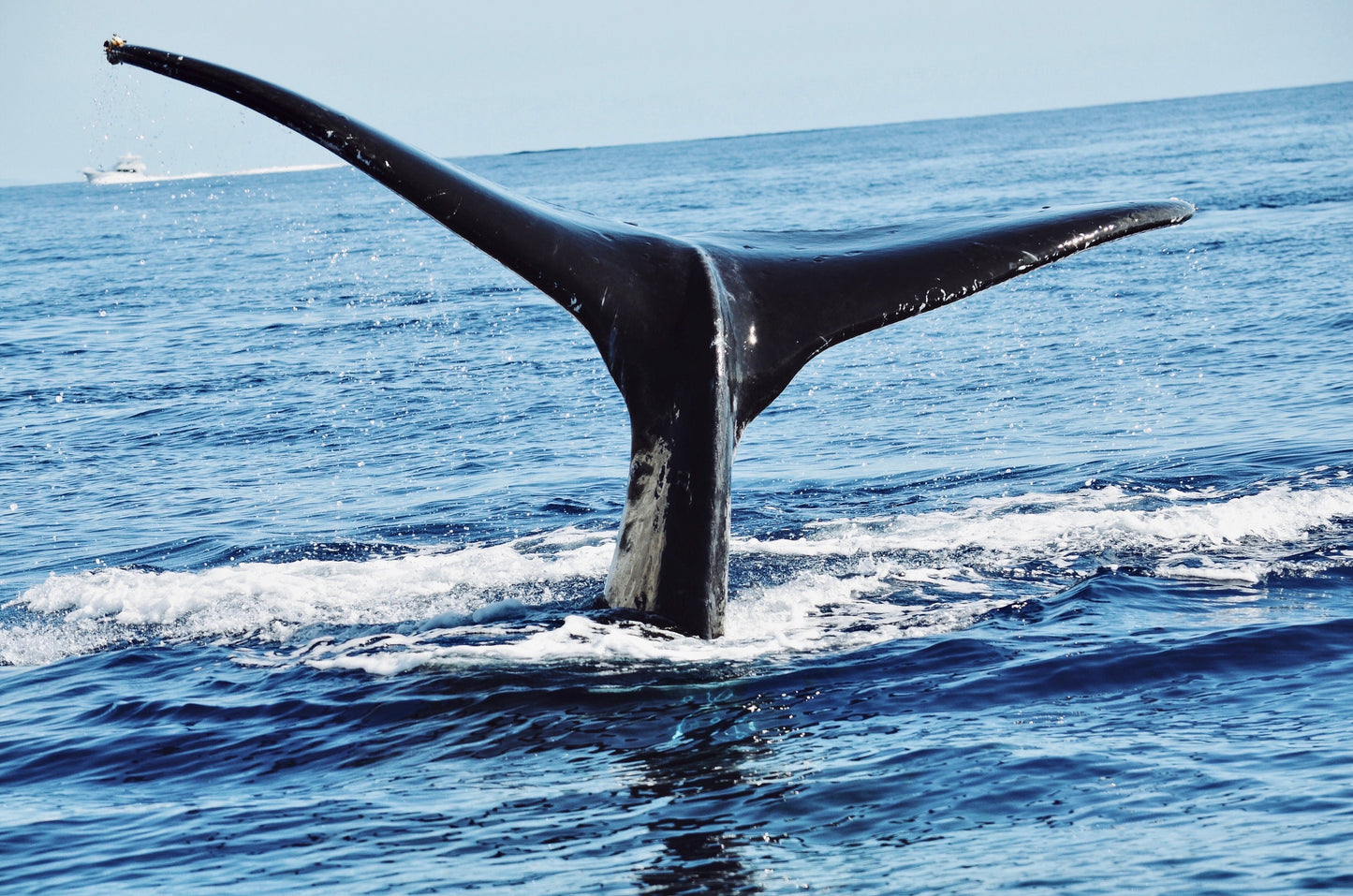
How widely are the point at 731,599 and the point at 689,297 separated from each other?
219 cm

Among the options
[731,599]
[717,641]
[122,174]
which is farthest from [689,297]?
[122,174]

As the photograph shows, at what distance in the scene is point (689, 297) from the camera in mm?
5980

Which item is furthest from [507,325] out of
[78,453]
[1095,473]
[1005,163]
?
[1005,163]

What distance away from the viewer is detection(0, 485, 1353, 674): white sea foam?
7.05 metres

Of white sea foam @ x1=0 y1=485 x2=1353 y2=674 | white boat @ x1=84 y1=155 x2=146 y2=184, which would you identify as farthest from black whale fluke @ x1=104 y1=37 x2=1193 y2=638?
white boat @ x1=84 y1=155 x2=146 y2=184

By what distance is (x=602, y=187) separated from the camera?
75625mm

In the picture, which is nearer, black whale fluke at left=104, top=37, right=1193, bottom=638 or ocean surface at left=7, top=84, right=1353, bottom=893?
ocean surface at left=7, top=84, right=1353, bottom=893

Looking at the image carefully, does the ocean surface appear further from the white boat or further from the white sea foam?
the white boat

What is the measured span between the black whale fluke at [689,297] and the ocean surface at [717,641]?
62 centimetres

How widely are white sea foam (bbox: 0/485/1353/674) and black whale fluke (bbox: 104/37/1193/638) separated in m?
0.60

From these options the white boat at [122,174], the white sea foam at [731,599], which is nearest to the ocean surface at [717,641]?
the white sea foam at [731,599]

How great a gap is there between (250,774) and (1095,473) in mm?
7092

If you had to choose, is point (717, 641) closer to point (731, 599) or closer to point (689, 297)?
point (731, 599)

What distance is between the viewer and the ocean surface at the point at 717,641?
16.0 ft
